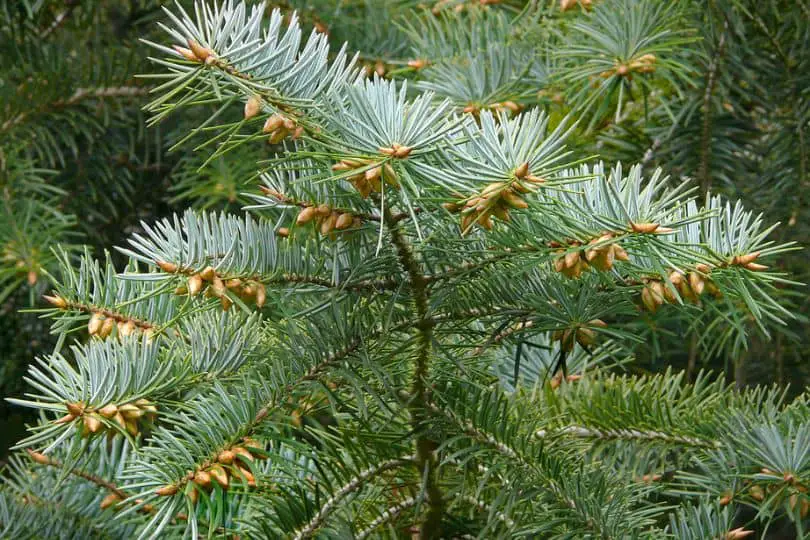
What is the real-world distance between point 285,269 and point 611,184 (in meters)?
0.15

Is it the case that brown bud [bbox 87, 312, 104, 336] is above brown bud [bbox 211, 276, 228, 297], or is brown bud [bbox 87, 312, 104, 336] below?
below

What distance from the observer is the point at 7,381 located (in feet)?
3.23

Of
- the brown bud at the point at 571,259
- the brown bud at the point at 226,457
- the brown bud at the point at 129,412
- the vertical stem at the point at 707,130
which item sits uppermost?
the vertical stem at the point at 707,130

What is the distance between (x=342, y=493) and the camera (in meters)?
0.48

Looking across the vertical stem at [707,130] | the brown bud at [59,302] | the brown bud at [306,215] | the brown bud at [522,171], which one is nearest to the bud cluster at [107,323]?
the brown bud at [59,302]

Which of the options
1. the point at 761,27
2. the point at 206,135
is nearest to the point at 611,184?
the point at 761,27

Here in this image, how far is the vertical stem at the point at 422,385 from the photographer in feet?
1.35

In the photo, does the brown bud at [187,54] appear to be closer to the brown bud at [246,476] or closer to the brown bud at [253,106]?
the brown bud at [253,106]

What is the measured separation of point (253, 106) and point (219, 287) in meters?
0.09

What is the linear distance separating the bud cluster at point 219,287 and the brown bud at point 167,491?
0.26 feet

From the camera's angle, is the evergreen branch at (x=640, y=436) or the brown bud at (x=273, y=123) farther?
the evergreen branch at (x=640, y=436)

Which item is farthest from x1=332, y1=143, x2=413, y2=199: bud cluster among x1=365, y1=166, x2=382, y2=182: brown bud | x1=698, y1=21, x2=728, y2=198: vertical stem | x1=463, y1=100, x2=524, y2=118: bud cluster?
x1=698, y1=21, x2=728, y2=198: vertical stem

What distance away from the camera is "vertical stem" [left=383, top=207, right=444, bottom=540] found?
1.35 feet

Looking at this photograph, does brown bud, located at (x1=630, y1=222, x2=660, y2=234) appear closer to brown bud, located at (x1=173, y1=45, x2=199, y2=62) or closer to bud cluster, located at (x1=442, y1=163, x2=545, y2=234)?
bud cluster, located at (x1=442, y1=163, x2=545, y2=234)
